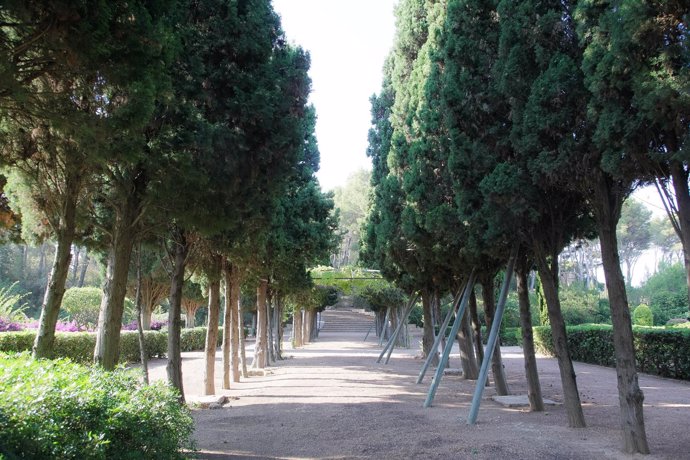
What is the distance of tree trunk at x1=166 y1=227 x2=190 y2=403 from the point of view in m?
9.22

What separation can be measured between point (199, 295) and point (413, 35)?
83.6 feet

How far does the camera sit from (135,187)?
743 centimetres

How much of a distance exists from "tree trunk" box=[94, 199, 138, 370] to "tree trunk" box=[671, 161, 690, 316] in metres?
6.47

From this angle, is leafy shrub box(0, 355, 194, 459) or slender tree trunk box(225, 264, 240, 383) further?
slender tree trunk box(225, 264, 240, 383)

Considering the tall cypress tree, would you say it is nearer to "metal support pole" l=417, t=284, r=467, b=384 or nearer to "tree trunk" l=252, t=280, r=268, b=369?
"metal support pole" l=417, t=284, r=467, b=384

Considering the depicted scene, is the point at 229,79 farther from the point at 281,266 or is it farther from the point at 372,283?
the point at 372,283

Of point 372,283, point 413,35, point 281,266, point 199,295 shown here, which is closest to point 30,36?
point 413,35

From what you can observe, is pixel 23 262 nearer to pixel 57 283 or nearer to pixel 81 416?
pixel 57 283

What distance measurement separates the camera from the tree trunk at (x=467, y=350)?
14.6 m

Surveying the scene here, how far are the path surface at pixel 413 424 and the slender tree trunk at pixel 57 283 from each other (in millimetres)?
2436

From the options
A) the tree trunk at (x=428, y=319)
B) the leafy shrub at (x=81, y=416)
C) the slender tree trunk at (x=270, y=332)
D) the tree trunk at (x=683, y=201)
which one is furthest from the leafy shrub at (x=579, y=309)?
the leafy shrub at (x=81, y=416)

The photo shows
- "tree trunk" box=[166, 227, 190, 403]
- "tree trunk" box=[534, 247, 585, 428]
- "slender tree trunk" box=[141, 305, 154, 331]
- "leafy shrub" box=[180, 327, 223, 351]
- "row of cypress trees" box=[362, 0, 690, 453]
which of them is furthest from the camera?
"leafy shrub" box=[180, 327, 223, 351]

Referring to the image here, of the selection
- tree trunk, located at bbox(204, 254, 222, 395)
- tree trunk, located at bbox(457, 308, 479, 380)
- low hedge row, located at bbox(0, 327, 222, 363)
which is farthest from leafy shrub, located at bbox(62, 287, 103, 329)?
tree trunk, located at bbox(457, 308, 479, 380)

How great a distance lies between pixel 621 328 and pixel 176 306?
6.76m
